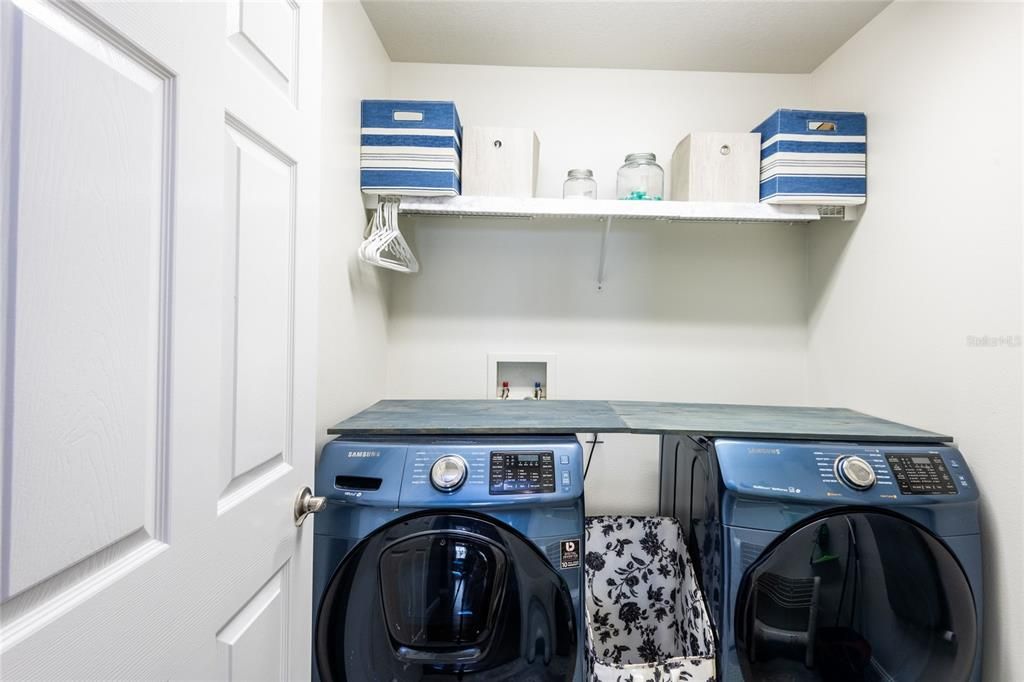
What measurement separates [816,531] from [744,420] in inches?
15.6

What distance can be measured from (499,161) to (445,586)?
4.65 feet

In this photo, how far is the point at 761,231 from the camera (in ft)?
6.76

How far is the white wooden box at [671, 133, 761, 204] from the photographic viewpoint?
173cm

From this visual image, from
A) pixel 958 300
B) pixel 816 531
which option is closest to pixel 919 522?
→ pixel 816 531

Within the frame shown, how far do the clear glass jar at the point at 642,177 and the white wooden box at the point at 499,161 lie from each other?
15.8 inches

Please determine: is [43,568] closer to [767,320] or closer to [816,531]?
[816,531]

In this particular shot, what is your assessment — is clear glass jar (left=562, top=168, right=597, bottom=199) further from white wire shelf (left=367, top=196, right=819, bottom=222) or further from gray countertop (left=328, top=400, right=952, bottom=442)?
gray countertop (left=328, top=400, right=952, bottom=442)

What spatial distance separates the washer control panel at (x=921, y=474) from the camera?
4.10 feet

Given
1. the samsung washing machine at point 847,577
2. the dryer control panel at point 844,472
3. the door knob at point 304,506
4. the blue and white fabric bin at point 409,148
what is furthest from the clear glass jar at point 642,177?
the door knob at point 304,506

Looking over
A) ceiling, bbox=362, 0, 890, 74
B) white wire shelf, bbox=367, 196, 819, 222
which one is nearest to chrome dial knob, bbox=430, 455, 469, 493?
white wire shelf, bbox=367, 196, 819, 222

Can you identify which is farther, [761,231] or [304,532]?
[761,231]

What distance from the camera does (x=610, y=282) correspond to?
206 centimetres

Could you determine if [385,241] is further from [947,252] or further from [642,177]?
[947,252]

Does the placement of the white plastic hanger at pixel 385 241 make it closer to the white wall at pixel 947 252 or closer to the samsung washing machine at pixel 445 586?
the samsung washing machine at pixel 445 586
